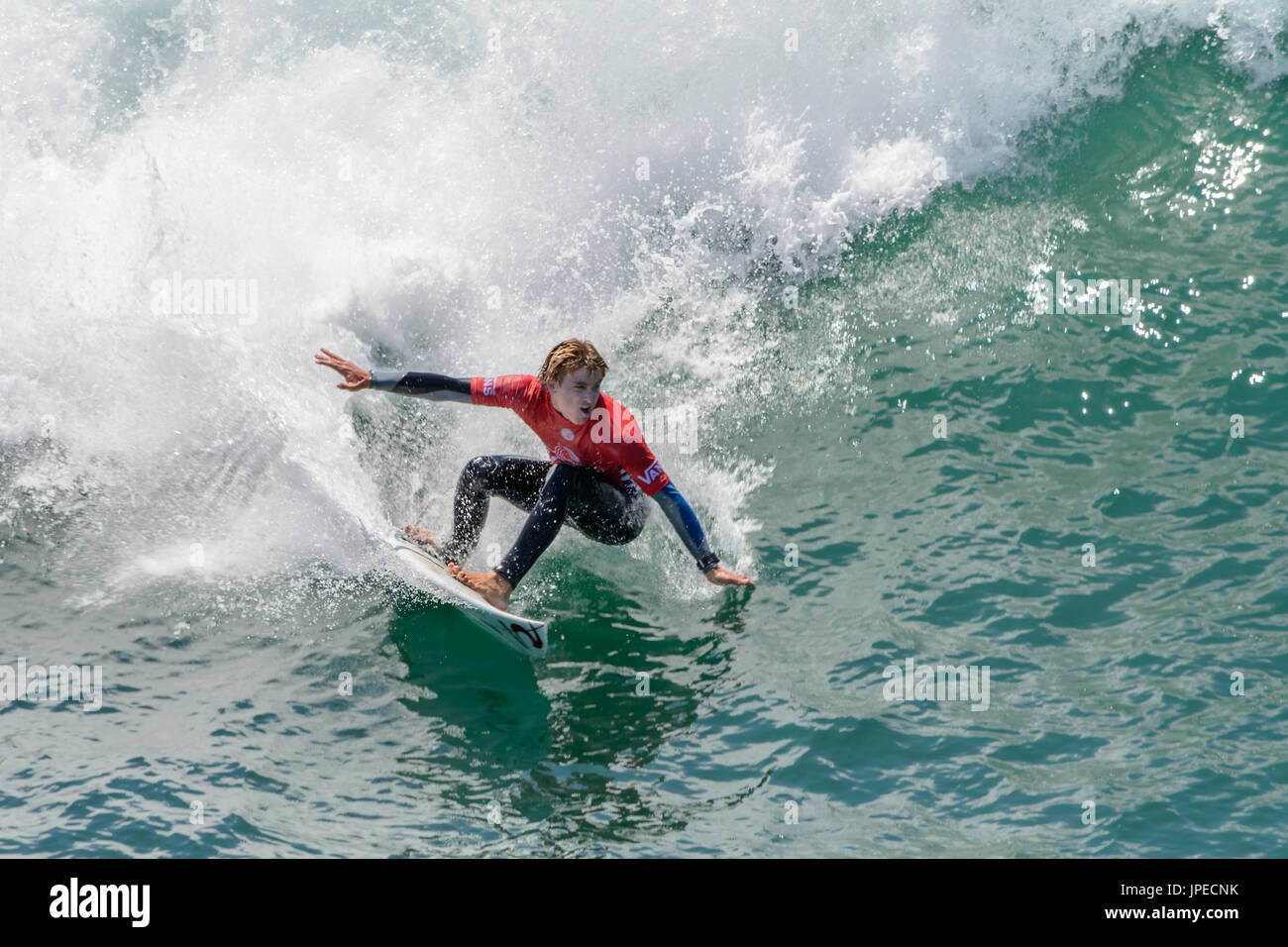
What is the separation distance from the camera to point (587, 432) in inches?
263

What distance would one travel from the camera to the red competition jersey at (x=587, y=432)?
661cm

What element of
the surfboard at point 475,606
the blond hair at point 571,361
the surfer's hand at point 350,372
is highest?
the surfer's hand at point 350,372

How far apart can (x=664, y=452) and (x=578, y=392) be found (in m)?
1.98

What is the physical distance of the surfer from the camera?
6.49 meters

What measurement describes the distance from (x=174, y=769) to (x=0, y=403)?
4.66 metres

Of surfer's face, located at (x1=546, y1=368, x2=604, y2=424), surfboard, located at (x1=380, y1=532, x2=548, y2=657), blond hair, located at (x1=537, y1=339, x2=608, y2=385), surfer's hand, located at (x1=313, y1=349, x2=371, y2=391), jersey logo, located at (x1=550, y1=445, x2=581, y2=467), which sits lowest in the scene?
surfboard, located at (x1=380, y1=532, x2=548, y2=657)

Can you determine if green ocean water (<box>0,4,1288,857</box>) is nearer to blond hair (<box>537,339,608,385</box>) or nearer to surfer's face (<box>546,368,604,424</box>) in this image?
surfer's face (<box>546,368,604,424</box>)

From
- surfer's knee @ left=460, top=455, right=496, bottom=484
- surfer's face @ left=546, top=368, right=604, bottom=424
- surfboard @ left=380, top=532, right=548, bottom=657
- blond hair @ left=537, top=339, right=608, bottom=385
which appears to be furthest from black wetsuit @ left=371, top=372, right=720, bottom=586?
blond hair @ left=537, top=339, right=608, bottom=385

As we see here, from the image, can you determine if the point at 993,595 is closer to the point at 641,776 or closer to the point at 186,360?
the point at 641,776

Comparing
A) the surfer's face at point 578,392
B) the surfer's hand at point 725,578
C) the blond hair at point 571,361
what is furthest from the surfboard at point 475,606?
the blond hair at point 571,361

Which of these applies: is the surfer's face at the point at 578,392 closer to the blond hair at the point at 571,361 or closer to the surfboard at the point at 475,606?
the blond hair at the point at 571,361

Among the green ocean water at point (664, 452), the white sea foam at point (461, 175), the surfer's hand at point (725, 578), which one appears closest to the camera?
the green ocean water at point (664, 452)

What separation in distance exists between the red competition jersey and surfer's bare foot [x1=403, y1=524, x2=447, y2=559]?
87 centimetres
